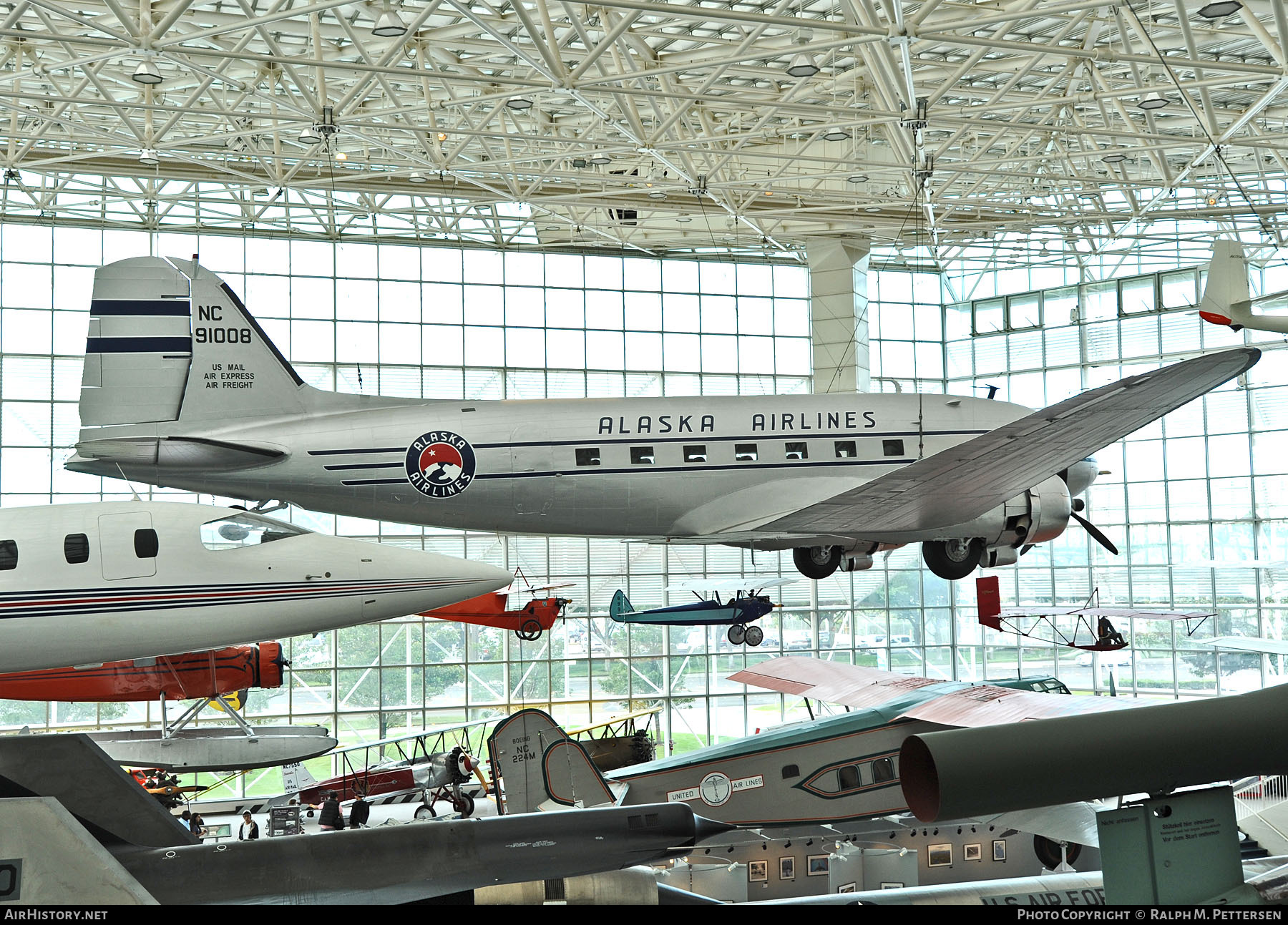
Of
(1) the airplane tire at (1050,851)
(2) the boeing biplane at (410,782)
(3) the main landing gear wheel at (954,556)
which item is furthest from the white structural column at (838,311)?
(3) the main landing gear wheel at (954,556)

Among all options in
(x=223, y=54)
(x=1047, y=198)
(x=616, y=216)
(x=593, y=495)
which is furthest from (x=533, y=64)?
(x=1047, y=198)

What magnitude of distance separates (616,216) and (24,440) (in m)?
20.5

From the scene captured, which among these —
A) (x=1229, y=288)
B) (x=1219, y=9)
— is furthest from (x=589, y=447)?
(x=1219, y=9)

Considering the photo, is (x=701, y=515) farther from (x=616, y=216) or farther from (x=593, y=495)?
(x=616, y=216)

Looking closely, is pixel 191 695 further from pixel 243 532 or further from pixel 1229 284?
pixel 1229 284

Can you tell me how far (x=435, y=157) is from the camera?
27734 millimetres

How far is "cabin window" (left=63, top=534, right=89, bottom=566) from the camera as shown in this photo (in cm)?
1014

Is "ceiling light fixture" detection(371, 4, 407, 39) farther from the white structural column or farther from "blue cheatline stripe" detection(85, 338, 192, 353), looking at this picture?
the white structural column

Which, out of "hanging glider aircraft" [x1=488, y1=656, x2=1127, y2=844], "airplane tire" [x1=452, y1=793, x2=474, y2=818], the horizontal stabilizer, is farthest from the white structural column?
the horizontal stabilizer

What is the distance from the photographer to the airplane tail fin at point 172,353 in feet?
Answer: 40.0

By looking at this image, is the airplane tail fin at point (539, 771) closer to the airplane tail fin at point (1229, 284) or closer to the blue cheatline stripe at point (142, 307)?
the blue cheatline stripe at point (142, 307)

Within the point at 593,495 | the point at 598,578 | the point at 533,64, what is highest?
the point at 533,64

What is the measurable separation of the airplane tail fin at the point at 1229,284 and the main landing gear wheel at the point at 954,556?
5.19m

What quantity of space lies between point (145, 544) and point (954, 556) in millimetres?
11279
